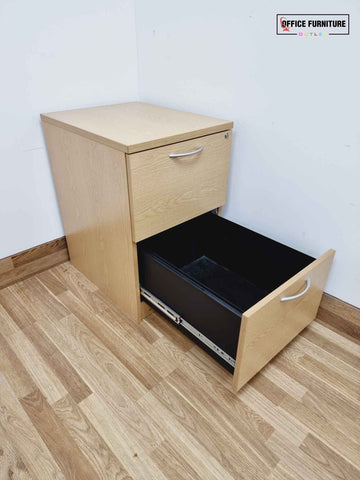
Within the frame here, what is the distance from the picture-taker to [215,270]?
1.16 m

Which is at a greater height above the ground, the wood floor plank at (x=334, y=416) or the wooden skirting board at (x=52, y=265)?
the wooden skirting board at (x=52, y=265)


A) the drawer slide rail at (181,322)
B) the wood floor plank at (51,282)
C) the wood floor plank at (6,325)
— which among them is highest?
the drawer slide rail at (181,322)

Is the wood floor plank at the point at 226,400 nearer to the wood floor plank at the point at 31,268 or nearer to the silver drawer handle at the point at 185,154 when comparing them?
the silver drawer handle at the point at 185,154

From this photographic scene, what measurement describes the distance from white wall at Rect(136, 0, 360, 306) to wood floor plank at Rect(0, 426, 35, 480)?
0.90m

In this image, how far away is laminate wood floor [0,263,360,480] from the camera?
0.73m

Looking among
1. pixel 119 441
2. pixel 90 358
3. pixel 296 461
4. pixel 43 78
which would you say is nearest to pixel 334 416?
pixel 296 461

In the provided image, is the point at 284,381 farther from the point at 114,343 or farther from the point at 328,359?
the point at 114,343

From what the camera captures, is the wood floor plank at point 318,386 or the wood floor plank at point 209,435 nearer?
the wood floor plank at point 209,435

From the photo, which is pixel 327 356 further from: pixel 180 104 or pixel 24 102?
pixel 24 102

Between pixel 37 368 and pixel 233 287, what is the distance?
2.02 feet

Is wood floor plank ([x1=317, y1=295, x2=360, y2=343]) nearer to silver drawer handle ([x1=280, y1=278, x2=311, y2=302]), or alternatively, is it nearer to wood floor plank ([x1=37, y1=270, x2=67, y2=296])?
silver drawer handle ([x1=280, y1=278, x2=311, y2=302])

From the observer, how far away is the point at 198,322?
34.1 inches

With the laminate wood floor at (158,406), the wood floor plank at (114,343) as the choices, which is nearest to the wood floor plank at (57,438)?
the laminate wood floor at (158,406)

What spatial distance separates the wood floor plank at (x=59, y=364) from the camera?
34.7 inches
